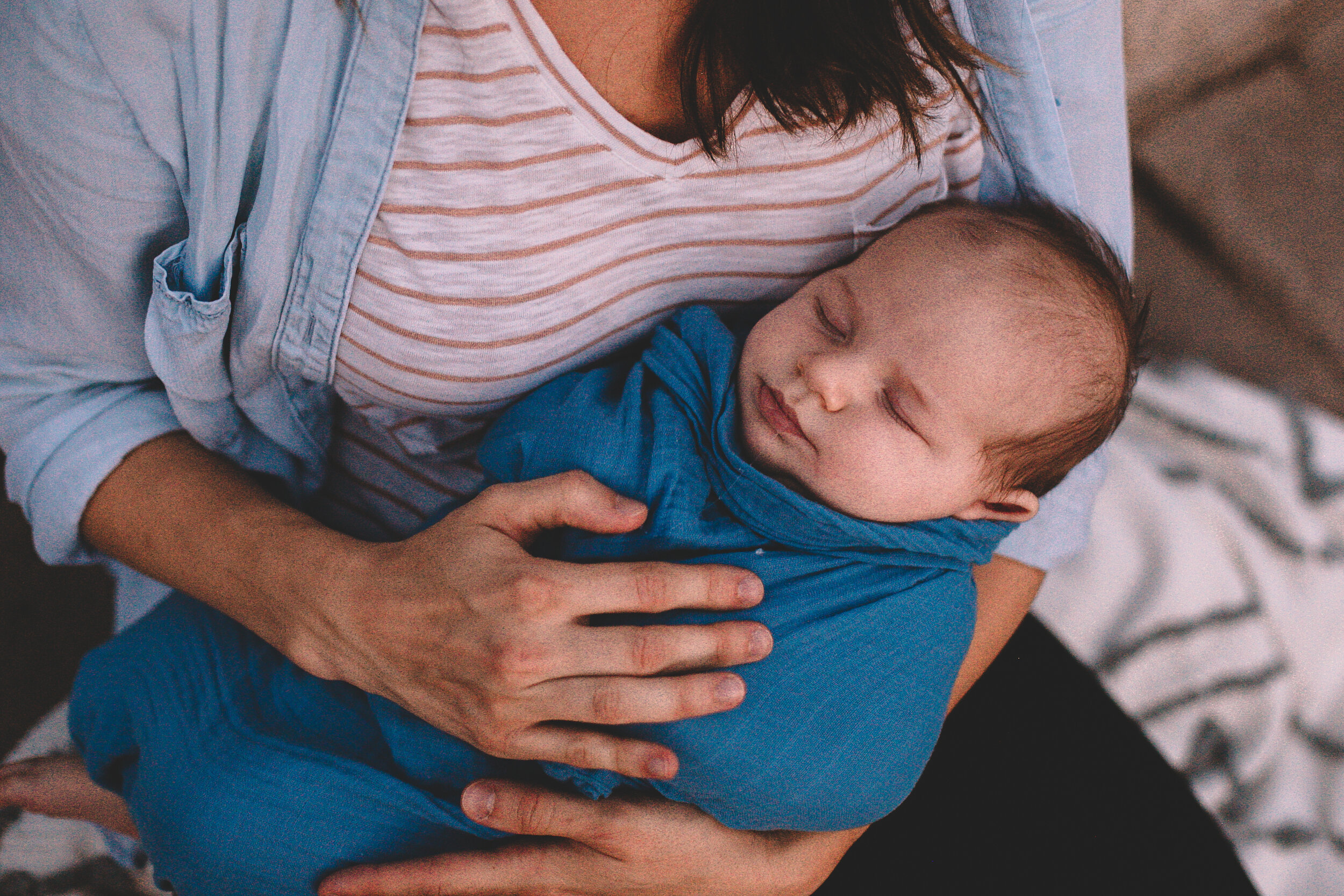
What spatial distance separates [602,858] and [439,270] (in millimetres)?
462

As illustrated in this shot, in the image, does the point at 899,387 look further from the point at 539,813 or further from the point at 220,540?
the point at 220,540

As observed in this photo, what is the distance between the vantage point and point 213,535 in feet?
2.49

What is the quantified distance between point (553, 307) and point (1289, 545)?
1129 mm

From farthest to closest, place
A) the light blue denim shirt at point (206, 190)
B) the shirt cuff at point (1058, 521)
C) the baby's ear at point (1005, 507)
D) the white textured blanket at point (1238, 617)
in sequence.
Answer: the white textured blanket at point (1238, 617)
the shirt cuff at point (1058, 521)
the baby's ear at point (1005, 507)
the light blue denim shirt at point (206, 190)

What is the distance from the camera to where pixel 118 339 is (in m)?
0.76

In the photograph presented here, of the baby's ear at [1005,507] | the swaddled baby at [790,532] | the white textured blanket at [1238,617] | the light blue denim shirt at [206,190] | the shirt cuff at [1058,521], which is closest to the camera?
the light blue denim shirt at [206,190]

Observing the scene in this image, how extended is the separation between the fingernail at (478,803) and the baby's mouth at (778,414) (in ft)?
1.17

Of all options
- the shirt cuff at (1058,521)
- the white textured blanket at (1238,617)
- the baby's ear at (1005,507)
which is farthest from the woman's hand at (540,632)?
the white textured blanket at (1238,617)

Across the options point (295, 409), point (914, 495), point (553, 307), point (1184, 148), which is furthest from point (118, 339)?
point (1184, 148)

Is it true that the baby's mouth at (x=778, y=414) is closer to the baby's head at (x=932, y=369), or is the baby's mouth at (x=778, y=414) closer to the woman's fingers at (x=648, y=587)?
the baby's head at (x=932, y=369)

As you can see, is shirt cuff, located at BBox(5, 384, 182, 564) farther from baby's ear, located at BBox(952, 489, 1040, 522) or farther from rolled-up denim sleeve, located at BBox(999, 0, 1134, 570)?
rolled-up denim sleeve, located at BBox(999, 0, 1134, 570)

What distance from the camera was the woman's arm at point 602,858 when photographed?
27.0 inches

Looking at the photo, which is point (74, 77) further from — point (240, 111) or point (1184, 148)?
point (1184, 148)

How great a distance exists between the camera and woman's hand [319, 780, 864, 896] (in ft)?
2.25
